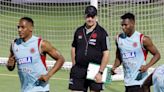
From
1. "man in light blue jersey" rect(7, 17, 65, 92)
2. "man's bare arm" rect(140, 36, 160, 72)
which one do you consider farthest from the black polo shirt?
"man in light blue jersey" rect(7, 17, 65, 92)

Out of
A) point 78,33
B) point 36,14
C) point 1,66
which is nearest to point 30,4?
point 36,14

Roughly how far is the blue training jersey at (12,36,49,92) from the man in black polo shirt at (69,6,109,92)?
4.67ft

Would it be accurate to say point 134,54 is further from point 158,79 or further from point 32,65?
point 158,79

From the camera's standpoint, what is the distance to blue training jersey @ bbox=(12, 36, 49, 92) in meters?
7.99

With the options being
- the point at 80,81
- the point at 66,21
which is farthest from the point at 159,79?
the point at 66,21

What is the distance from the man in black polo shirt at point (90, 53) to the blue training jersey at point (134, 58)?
432 millimetres

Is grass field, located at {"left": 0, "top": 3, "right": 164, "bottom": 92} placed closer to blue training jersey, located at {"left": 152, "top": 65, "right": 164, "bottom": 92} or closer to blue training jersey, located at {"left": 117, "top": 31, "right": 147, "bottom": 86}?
blue training jersey, located at {"left": 117, "top": 31, "right": 147, "bottom": 86}

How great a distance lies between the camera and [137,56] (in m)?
8.95

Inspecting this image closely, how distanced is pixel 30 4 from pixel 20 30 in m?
10.3

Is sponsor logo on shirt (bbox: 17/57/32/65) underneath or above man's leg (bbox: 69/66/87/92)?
above

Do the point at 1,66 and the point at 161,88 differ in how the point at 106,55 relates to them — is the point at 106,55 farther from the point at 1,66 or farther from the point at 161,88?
the point at 1,66

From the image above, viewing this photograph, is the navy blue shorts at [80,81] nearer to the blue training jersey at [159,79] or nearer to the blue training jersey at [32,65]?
the blue training jersey at [32,65]

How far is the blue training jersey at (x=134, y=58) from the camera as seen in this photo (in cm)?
891

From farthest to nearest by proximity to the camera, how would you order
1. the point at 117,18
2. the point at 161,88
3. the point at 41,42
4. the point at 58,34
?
the point at 58,34 < the point at 117,18 < the point at 41,42 < the point at 161,88
